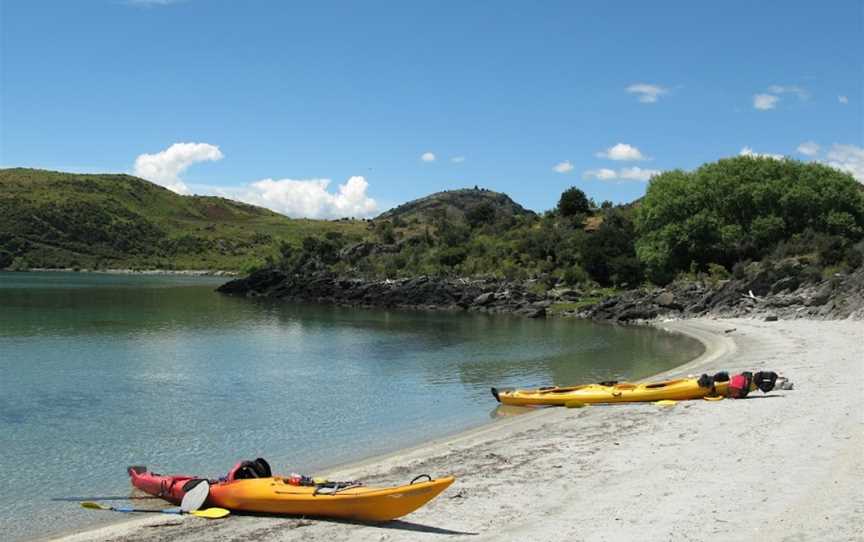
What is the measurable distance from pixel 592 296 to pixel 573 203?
1755 inches

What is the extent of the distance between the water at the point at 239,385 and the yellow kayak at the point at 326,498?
289 cm

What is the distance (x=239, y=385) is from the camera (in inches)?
1342

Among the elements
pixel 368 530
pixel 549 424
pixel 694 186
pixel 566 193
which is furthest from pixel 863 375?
pixel 566 193

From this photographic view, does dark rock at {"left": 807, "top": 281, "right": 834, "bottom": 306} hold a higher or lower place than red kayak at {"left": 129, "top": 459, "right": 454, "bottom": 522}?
higher

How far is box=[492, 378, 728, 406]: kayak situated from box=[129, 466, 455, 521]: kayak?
13290mm

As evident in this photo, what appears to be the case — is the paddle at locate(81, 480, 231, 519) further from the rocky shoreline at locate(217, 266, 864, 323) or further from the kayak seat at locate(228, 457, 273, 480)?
the rocky shoreline at locate(217, 266, 864, 323)

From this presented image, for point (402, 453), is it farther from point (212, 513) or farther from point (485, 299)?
point (485, 299)

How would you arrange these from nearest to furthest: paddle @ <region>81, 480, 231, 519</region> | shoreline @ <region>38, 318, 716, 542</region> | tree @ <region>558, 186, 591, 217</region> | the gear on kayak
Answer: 1. shoreline @ <region>38, 318, 716, 542</region>
2. paddle @ <region>81, 480, 231, 519</region>
3. the gear on kayak
4. tree @ <region>558, 186, 591, 217</region>

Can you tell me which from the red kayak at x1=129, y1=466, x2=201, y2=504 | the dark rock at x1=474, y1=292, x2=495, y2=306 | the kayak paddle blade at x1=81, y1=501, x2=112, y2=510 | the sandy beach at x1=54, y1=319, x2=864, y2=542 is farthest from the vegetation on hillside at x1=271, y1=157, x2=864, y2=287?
the kayak paddle blade at x1=81, y1=501, x2=112, y2=510

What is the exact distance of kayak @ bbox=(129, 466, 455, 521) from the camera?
1291cm

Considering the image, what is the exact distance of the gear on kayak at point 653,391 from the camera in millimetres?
24766

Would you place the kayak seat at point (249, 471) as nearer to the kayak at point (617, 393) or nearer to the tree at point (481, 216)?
the kayak at point (617, 393)

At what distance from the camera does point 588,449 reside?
18.6 meters

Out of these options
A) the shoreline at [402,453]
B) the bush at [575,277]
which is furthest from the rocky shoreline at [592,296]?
the shoreline at [402,453]
